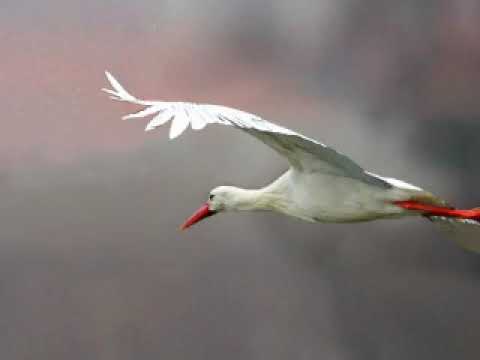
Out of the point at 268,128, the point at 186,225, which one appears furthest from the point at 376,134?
the point at 268,128

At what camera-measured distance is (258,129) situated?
5.32 feet

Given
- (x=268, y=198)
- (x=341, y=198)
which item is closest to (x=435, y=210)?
(x=341, y=198)

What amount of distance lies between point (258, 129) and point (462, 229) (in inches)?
38.4

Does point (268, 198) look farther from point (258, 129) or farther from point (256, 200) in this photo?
point (258, 129)

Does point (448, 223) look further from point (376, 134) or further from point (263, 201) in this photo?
point (376, 134)

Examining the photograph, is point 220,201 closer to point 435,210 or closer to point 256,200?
point 256,200

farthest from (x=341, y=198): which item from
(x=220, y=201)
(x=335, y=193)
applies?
(x=220, y=201)

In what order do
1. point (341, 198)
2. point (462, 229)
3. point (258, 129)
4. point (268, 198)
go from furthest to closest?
point (462, 229) < point (268, 198) < point (341, 198) < point (258, 129)

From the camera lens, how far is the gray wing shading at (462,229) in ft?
7.61

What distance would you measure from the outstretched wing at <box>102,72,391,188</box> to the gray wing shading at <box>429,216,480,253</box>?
359 millimetres

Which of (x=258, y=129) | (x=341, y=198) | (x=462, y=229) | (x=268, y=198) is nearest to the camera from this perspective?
(x=258, y=129)

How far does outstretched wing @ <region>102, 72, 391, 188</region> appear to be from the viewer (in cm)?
156

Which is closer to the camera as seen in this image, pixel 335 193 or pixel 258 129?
pixel 258 129

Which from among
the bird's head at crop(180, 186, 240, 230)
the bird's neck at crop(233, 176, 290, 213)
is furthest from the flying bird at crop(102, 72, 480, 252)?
the bird's head at crop(180, 186, 240, 230)
